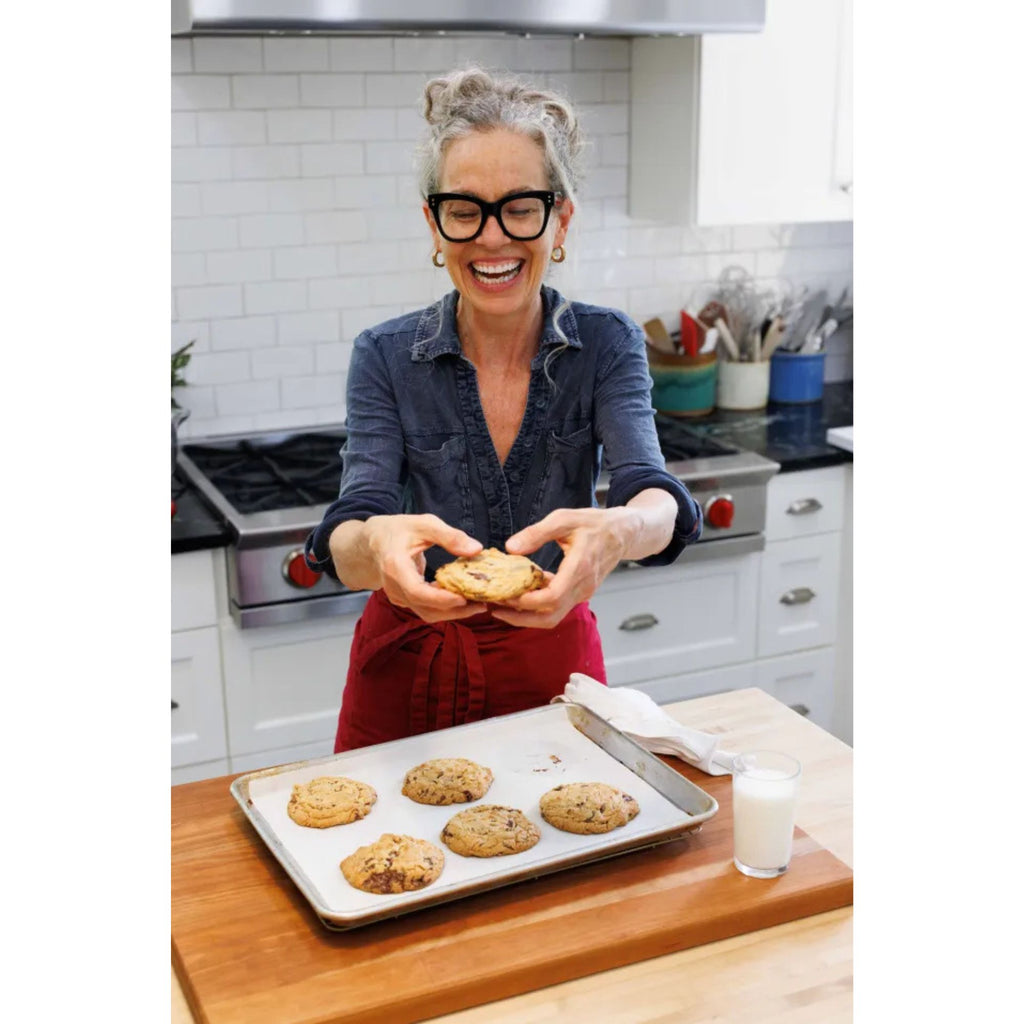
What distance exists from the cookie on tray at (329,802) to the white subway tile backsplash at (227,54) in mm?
2079

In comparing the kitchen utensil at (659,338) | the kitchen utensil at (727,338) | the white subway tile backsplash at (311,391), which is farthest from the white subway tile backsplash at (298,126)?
the kitchen utensil at (727,338)

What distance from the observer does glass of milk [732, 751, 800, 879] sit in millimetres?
1345

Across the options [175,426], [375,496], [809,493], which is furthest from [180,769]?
[809,493]

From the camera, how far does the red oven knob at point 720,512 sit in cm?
305

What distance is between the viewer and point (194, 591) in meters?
2.65

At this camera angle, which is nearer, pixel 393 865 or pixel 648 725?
pixel 393 865

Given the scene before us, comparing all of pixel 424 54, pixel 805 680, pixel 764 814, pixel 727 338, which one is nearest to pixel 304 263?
pixel 424 54

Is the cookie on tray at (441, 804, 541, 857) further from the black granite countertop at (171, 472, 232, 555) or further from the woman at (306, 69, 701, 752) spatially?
the black granite countertop at (171, 472, 232, 555)

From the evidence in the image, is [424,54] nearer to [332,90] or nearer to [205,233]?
[332,90]

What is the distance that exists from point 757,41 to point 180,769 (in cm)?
218

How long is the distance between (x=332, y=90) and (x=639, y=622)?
1506 millimetres

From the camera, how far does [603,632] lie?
304 cm

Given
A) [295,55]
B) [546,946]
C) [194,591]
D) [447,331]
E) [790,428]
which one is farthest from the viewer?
[790,428]
